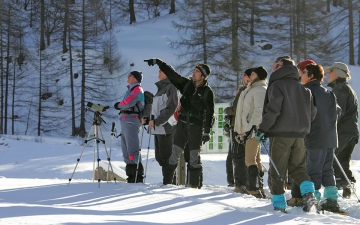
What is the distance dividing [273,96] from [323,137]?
120 cm

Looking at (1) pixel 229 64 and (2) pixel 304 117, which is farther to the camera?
(1) pixel 229 64

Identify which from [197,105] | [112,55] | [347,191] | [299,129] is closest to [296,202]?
[299,129]

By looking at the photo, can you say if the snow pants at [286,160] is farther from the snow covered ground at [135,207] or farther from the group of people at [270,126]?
the snow covered ground at [135,207]

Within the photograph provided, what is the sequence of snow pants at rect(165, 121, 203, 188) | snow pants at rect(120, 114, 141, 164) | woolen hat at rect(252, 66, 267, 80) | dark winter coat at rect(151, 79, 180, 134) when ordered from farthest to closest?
snow pants at rect(120, 114, 141, 164) → dark winter coat at rect(151, 79, 180, 134) → snow pants at rect(165, 121, 203, 188) → woolen hat at rect(252, 66, 267, 80)

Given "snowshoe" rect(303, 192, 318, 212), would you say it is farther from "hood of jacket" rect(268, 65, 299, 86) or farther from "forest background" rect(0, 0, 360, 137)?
"forest background" rect(0, 0, 360, 137)

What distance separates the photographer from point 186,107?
8750 millimetres

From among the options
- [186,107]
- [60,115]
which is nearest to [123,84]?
[60,115]

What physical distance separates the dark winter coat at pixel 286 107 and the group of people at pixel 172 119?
206 centimetres

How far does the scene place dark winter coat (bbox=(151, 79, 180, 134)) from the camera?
9047 millimetres

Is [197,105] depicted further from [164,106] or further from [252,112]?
[252,112]

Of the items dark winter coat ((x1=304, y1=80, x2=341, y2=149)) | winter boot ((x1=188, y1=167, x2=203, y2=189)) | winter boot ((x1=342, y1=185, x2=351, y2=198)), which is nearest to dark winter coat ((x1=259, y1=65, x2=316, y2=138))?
dark winter coat ((x1=304, y1=80, x2=341, y2=149))

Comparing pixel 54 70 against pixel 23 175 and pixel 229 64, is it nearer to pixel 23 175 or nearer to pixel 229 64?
pixel 229 64

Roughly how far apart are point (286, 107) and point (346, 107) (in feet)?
9.44

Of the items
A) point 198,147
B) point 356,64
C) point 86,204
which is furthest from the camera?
point 356,64
